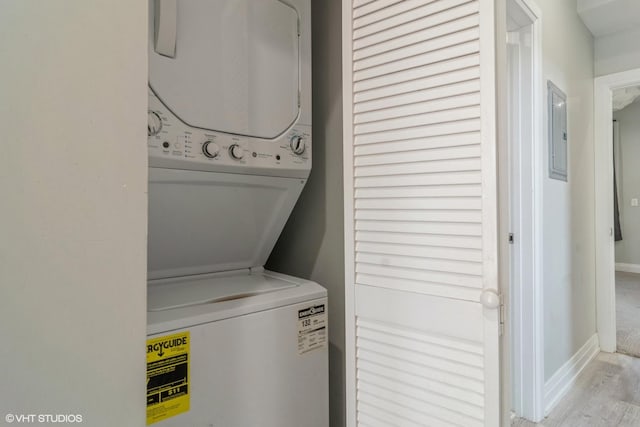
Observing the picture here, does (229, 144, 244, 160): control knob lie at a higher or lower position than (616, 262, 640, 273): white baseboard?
higher

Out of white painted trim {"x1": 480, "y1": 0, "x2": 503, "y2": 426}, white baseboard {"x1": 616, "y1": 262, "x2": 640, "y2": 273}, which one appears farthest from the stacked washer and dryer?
white baseboard {"x1": 616, "y1": 262, "x2": 640, "y2": 273}

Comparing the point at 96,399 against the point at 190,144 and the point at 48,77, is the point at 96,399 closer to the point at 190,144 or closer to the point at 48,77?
the point at 48,77

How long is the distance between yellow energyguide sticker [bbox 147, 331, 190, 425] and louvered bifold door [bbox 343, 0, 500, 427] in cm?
52

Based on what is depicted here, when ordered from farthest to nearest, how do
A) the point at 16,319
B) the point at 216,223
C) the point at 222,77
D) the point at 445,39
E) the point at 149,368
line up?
the point at 216,223
the point at 222,77
the point at 445,39
the point at 149,368
the point at 16,319

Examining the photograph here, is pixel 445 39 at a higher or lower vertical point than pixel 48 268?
higher

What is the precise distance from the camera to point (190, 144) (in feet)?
3.15

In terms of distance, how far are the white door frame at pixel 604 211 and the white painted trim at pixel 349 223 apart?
9.35 ft

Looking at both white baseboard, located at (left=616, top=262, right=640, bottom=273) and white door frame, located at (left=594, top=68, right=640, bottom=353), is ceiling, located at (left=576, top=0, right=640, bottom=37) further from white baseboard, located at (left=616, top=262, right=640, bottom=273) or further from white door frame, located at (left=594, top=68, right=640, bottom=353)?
white baseboard, located at (left=616, top=262, right=640, bottom=273)

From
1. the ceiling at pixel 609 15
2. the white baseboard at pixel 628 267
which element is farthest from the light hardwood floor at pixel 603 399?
the white baseboard at pixel 628 267

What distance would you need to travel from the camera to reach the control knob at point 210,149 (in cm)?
98

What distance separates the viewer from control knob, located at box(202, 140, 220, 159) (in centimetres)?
98

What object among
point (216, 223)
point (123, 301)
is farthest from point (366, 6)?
point (123, 301)

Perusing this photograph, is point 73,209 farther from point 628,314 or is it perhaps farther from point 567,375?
point 628,314

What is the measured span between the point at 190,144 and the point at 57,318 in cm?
60
